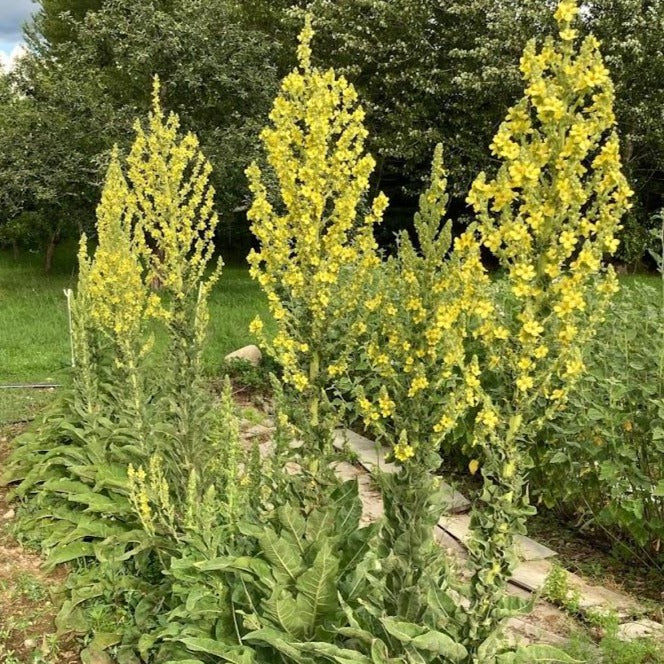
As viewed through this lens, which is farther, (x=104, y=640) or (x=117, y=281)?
(x=117, y=281)

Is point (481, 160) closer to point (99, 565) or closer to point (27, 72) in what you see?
point (27, 72)

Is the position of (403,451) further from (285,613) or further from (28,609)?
(28,609)

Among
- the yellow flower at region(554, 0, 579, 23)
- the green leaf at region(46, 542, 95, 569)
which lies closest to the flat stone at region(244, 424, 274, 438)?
the green leaf at region(46, 542, 95, 569)

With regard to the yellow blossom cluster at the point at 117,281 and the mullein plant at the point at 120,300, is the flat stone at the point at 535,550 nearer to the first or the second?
the mullein plant at the point at 120,300

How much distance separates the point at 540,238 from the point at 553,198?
12 centimetres

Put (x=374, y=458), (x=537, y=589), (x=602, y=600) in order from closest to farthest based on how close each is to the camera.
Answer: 1. (x=537, y=589)
2. (x=602, y=600)
3. (x=374, y=458)

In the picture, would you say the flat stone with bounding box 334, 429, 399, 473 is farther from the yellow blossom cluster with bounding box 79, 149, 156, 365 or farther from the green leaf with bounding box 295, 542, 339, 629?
the green leaf with bounding box 295, 542, 339, 629

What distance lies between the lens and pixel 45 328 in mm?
10148

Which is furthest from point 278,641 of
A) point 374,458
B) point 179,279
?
point 374,458

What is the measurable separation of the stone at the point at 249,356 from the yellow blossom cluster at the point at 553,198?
570 cm

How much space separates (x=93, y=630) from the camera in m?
3.37

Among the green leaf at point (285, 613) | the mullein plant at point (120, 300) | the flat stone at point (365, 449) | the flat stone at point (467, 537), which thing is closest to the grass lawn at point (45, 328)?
the mullein plant at point (120, 300)

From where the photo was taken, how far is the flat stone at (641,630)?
3.05 metres

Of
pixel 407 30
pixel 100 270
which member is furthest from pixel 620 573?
pixel 407 30
